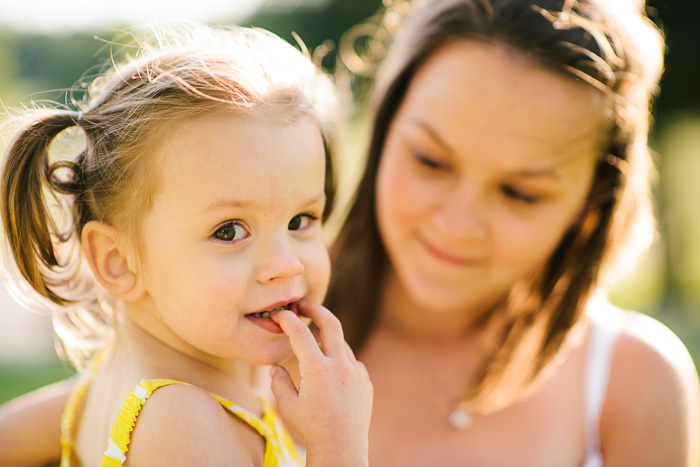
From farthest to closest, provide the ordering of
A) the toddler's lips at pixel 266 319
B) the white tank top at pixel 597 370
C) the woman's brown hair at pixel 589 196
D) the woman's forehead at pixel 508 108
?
the white tank top at pixel 597 370 → the woman's brown hair at pixel 589 196 → the woman's forehead at pixel 508 108 → the toddler's lips at pixel 266 319

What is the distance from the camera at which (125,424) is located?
1.28 meters

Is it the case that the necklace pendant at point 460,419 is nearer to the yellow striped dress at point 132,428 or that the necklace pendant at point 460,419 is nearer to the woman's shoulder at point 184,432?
the yellow striped dress at point 132,428

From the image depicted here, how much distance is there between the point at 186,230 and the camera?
4.19 feet

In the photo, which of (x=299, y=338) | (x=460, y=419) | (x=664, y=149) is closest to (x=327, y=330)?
(x=299, y=338)

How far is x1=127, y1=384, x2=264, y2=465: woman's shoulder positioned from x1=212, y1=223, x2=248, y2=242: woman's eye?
1.09 ft

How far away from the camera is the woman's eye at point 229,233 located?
1.30 metres

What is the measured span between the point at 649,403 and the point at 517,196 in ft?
2.99

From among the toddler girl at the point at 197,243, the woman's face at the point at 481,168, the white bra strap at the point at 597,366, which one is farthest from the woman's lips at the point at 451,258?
the toddler girl at the point at 197,243

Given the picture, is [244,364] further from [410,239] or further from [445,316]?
[445,316]

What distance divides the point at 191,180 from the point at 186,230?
0.11 meters

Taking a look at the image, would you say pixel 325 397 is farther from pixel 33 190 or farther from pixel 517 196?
pixel 517 196

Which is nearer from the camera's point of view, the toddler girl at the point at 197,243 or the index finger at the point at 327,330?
the toddler girl at the point at 197,243

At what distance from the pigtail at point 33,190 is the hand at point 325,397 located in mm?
597

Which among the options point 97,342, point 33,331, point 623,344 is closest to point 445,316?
point 623,344
